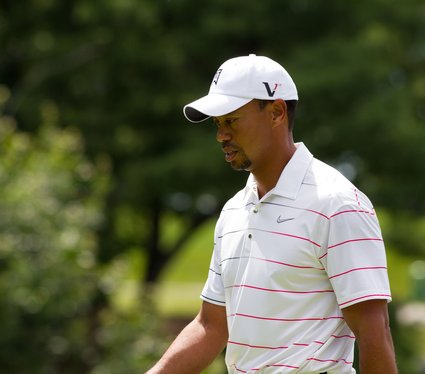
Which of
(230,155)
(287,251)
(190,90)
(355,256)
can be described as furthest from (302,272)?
(190,90)

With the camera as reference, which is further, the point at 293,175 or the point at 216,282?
the point at 216,282

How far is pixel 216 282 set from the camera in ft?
13.1

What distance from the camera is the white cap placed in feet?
12.1

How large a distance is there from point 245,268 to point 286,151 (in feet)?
1.28

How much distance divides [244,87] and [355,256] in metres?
0.64

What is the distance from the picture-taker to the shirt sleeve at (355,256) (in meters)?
3.48

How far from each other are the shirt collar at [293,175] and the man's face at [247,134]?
0.09 meters

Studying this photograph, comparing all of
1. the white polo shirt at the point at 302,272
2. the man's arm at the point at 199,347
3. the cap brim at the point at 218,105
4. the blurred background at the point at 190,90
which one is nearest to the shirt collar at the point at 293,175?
the white polo shirt at the point at 302,272

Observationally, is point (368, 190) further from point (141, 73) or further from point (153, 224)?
point (153, 224)

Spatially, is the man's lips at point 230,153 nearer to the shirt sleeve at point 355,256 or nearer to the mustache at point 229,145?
the mustache at point 229,145

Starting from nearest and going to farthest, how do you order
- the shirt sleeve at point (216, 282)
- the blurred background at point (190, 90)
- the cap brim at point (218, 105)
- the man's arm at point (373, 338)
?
the man's arm at point (373, 338)
the cap brim at point (218, 105)
the shirt sleeve at point (216, 282)
the blurred background at point (190, 90)

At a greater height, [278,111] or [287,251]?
[278,111]

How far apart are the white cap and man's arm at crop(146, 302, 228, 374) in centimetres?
70

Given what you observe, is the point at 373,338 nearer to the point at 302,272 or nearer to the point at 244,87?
→ the point at 302,272
